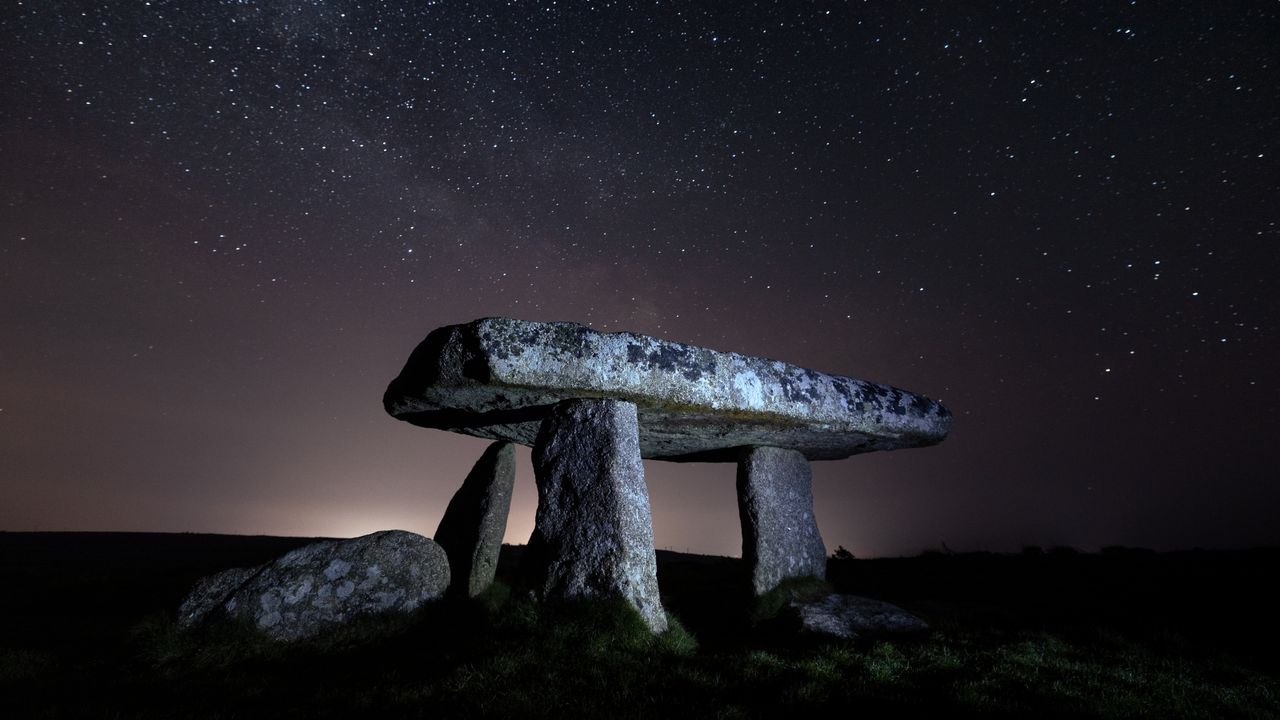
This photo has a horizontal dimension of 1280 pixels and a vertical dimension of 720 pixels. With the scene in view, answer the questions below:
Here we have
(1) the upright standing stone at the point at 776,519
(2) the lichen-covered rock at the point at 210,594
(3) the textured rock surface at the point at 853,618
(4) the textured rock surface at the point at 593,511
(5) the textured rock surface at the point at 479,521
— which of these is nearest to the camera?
(2) the lichen-covered rock at the point at 210,594

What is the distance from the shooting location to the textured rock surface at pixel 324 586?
559 centimetres

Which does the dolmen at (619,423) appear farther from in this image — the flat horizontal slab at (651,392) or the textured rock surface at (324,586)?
the textured rock surface at (324,586)

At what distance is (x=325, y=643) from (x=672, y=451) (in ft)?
17.1

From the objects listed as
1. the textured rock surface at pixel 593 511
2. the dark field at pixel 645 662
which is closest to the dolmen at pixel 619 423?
the textured rock surface at pixel 593 511

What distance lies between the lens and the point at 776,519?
8.63 m

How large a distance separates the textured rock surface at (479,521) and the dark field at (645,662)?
1153 millimetres

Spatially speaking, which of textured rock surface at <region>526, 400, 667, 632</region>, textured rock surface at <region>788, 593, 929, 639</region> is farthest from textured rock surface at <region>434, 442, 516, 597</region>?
textured rock surface at <region>788, 593, 929, 639</region>

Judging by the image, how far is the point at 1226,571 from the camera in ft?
28.7

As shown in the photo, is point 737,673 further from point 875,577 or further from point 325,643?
point 875,577

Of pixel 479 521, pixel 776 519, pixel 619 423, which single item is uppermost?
pixel 619 423

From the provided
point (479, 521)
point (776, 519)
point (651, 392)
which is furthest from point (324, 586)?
point (776, 519)

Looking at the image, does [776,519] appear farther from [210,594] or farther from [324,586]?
[210,594]

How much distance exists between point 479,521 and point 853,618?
505cm

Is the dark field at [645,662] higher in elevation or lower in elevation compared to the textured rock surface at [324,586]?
lower
